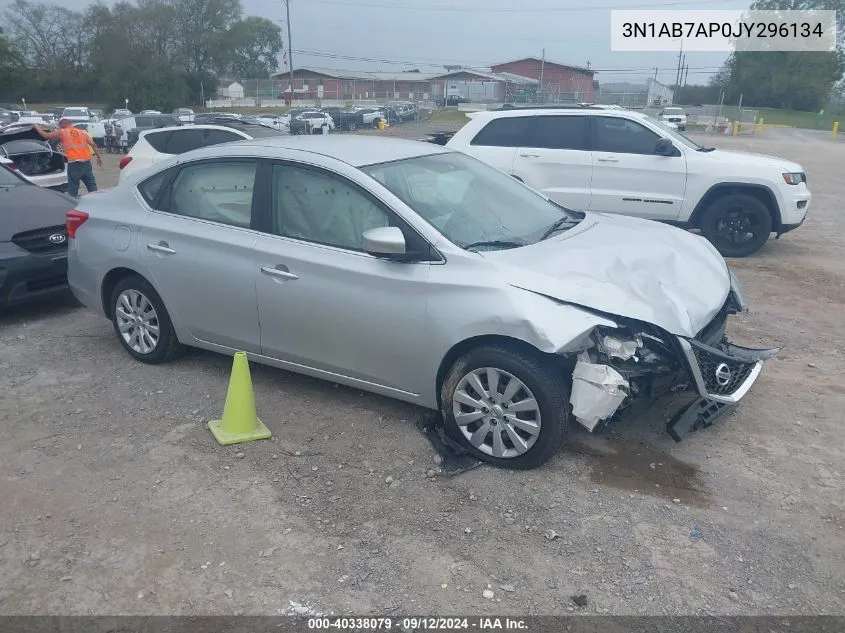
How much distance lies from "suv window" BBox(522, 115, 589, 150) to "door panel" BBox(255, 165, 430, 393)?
5732mm

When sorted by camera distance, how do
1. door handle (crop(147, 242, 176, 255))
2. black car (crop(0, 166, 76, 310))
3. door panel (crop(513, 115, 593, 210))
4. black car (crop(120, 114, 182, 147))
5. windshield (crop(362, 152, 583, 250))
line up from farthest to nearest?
black car (crop(120, 114, 182, 147)), door panel (crop(513, 115, 593, 210)), black car (crop(0, 166, 76, 310)), door handle (crop(147, 242, 176, 255)), windshield (crop(362, 152, 583, 250))

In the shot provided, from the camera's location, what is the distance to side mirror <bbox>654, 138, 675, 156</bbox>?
905cm

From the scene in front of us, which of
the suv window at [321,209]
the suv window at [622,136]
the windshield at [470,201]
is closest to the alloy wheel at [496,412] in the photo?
the windshield at [470,201]

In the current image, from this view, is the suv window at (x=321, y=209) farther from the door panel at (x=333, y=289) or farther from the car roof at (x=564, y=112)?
the car roof at (x=564, y=112)

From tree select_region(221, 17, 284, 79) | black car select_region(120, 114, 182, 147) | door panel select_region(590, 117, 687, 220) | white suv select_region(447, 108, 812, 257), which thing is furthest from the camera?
tree select_region(221, 17, 284, 79)

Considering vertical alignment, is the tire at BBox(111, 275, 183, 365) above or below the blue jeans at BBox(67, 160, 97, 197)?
below

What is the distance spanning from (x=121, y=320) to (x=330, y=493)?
104 inches

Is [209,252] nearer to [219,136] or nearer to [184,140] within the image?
[219,136]

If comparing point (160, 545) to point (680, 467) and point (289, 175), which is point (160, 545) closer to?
point (289, 175)

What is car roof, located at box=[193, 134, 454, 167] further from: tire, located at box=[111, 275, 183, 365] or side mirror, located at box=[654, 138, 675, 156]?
side mirror, located at box=[654, 138, 675, 156]

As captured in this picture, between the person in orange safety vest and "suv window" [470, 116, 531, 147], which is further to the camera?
the person in orange safety vest

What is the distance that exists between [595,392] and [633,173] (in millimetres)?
6306

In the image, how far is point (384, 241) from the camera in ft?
13.1

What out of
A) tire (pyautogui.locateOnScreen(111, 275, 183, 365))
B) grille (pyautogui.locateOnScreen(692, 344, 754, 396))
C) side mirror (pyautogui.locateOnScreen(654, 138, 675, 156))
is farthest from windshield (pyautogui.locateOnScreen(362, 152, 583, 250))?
side mirror (pyautogui.locateOnScreen(654, 138, 675, 156))
